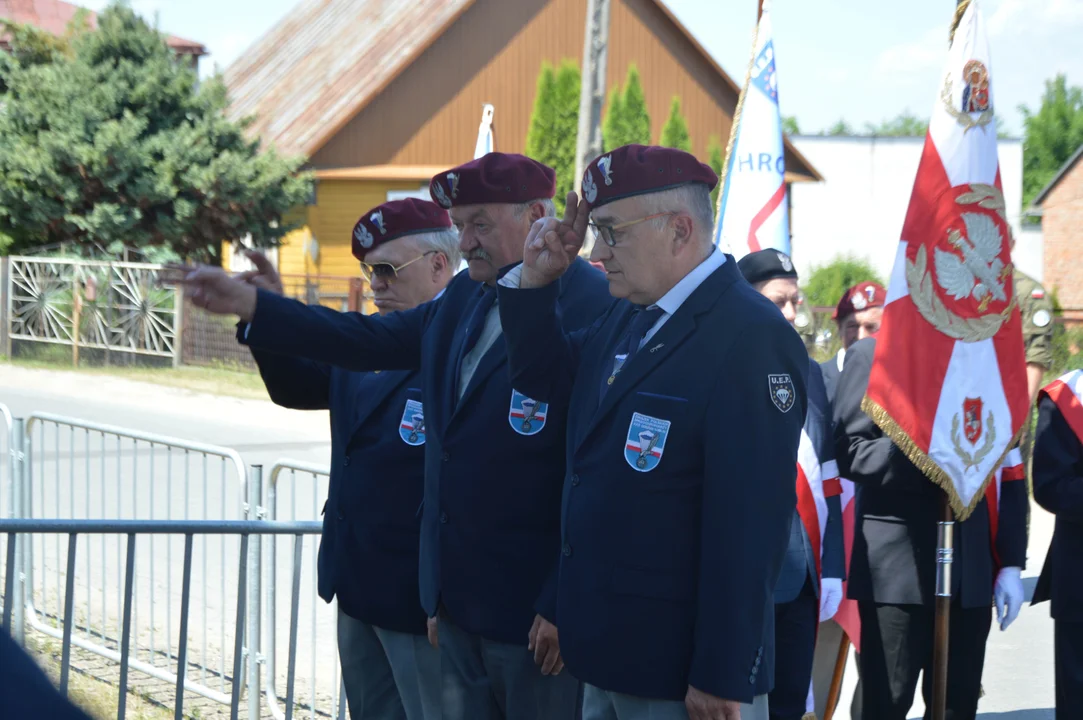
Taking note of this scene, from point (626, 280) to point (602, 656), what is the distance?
0.82m

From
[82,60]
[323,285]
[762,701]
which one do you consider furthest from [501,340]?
[82,60]

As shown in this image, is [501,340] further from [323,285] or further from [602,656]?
[323,285]

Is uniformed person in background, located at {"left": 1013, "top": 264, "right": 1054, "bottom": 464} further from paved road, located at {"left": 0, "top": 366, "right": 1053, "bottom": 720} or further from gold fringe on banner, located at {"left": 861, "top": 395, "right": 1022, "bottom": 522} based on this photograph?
gold fringe on banner, located at {"left": 861, "top": 395, "right": 1022, "bottom": 522}

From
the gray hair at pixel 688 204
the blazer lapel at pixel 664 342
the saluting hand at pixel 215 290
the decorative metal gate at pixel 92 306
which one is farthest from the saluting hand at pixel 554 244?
the decorative metal gate at pixel 92 306

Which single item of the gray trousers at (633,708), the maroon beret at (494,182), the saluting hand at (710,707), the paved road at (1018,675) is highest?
the maroon beret at (494,182)

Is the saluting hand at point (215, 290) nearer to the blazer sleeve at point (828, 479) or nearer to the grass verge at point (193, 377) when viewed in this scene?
the blazer sleeve at point (828, 479)

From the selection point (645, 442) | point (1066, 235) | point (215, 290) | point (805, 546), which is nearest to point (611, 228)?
point (645, 442)

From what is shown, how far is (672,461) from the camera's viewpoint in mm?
2641

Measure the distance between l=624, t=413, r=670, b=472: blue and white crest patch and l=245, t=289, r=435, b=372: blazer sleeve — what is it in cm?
93

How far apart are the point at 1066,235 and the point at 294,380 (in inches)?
1749

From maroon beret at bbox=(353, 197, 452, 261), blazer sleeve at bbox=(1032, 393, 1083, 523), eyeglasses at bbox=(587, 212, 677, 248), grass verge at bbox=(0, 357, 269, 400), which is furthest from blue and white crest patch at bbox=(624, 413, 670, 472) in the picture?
grass verge at bbox=(0, 357, 269, 400)

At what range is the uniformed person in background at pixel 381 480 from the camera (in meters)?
3.57

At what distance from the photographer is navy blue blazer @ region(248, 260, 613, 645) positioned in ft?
10.2

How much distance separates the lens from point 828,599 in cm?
426
